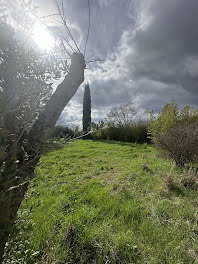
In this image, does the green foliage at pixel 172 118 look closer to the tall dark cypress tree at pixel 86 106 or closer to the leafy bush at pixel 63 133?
the leafy bush at pixel 63 133

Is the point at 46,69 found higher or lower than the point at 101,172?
higher

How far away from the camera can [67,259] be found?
5.07ft

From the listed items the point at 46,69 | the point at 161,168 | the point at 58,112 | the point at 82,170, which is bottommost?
the point at 82,170

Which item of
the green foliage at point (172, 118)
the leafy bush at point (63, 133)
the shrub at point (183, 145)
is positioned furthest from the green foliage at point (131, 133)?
the leafy bush at point (63, 133)

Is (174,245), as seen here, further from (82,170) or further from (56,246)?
(82,170)

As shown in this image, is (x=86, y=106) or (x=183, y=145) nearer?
(x=183, y=145)

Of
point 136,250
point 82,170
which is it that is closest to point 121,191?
point 136,250

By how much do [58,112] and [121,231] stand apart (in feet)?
6.44

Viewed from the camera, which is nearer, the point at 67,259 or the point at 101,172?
the point at 67,259

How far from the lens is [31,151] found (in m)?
1.03

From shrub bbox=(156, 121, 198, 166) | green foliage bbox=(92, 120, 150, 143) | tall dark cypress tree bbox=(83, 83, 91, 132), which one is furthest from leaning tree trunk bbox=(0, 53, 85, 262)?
tall dark cypress tree bbox=(83, 83, 91, 132)

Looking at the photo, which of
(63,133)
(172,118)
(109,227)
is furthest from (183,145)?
(63,133)

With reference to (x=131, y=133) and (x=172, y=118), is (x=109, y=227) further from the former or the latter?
(x=131, y=133)

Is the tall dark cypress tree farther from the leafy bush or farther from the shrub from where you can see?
the leafy bush
